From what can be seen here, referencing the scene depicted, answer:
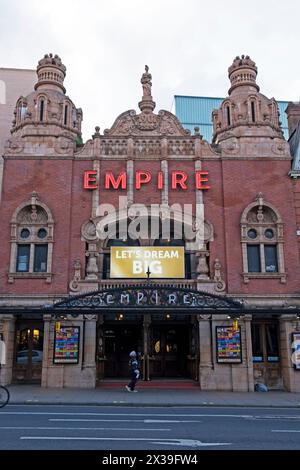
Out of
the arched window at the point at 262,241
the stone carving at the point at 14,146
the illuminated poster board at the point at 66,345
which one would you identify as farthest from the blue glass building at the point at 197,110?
the illuminated poster board at the point at 66,345

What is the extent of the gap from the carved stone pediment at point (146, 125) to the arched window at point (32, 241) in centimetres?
634

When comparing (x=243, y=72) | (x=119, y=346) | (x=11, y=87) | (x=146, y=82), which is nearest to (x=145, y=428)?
(x=119, y=346)

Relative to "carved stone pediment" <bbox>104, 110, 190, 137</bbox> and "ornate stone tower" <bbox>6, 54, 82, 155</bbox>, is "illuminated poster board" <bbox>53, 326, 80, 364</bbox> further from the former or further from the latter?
"carved stone pediment" <bbox>104, 110, 190, 137</bbox>

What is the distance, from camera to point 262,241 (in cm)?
2555

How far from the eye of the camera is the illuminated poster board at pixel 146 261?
25.1 metres

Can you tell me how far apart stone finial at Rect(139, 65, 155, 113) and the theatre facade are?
0.11 m

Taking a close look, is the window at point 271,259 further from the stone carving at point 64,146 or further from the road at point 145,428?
the stone carving at point 64,146

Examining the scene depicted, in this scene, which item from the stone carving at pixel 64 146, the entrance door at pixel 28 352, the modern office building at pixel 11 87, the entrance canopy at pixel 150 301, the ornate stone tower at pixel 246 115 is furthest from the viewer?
the modern office building at pixel 11 87

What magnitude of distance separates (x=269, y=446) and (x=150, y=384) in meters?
14.7

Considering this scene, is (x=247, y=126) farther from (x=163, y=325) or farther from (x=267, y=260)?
(x=163, y=325)

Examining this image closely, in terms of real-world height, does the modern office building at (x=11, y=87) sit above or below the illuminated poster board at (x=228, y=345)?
above

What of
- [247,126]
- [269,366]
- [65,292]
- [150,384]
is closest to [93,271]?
[65,292]

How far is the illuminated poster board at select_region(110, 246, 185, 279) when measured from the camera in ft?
82.3
